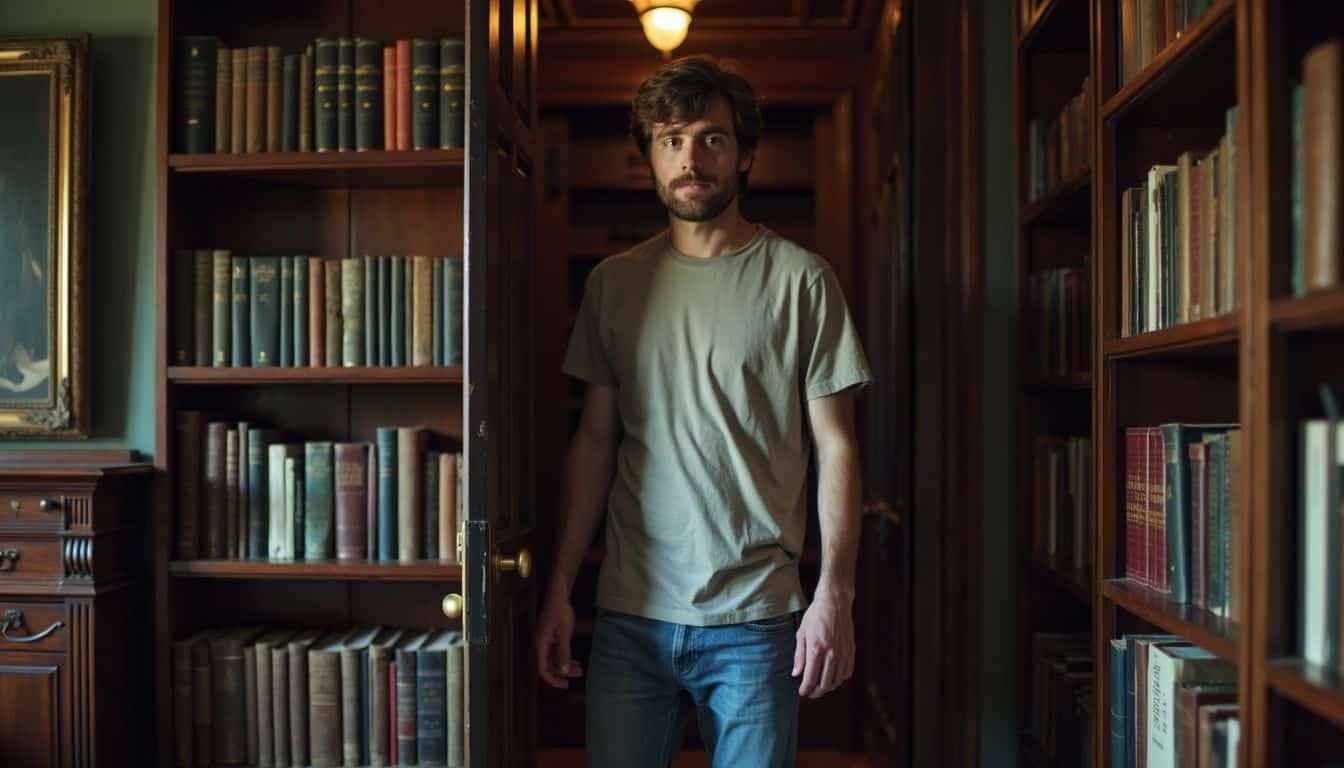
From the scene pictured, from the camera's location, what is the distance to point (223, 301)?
2.27 meters

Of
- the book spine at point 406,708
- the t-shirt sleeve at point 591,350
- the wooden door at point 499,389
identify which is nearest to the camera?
the wooden door at point 499,389

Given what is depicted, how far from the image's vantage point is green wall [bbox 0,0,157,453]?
2395 millimetres

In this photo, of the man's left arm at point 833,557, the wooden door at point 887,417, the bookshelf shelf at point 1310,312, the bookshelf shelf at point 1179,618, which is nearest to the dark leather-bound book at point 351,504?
the man's left arm at point 833,557

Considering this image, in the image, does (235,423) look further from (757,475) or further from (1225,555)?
(1225,555)

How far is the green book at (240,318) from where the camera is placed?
227 cm

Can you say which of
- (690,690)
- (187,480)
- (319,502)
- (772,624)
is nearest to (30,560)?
(187,480)

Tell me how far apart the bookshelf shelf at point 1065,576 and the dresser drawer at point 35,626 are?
6.58 feet

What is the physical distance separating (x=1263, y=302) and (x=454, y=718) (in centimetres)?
173

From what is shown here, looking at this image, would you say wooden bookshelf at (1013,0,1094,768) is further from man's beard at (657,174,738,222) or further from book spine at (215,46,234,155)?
book spine at (215,46,234,155)

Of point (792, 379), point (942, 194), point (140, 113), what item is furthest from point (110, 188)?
point (942, 194)

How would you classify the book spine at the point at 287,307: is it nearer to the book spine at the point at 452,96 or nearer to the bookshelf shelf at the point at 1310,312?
the book spine at the point at 452,96

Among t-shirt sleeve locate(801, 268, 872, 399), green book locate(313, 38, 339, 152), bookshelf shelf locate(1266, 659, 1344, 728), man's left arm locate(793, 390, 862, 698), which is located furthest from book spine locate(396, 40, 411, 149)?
bookshelf shelf locate(1266, 659, 1344, 728)

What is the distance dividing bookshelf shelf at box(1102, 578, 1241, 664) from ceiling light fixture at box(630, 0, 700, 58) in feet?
6.18

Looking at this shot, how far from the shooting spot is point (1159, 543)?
1607mm
